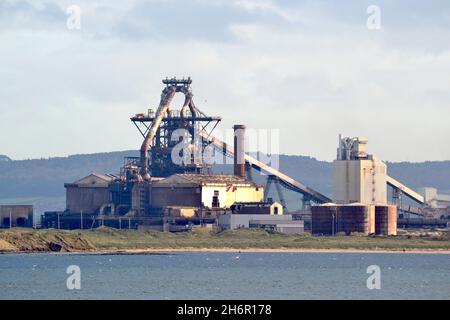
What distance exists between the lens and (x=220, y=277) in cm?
14662

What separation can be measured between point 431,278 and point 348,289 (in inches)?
819

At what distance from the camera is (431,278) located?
14800cm

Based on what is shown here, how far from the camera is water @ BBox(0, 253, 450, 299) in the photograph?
406 feet

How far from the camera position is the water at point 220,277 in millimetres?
123688
